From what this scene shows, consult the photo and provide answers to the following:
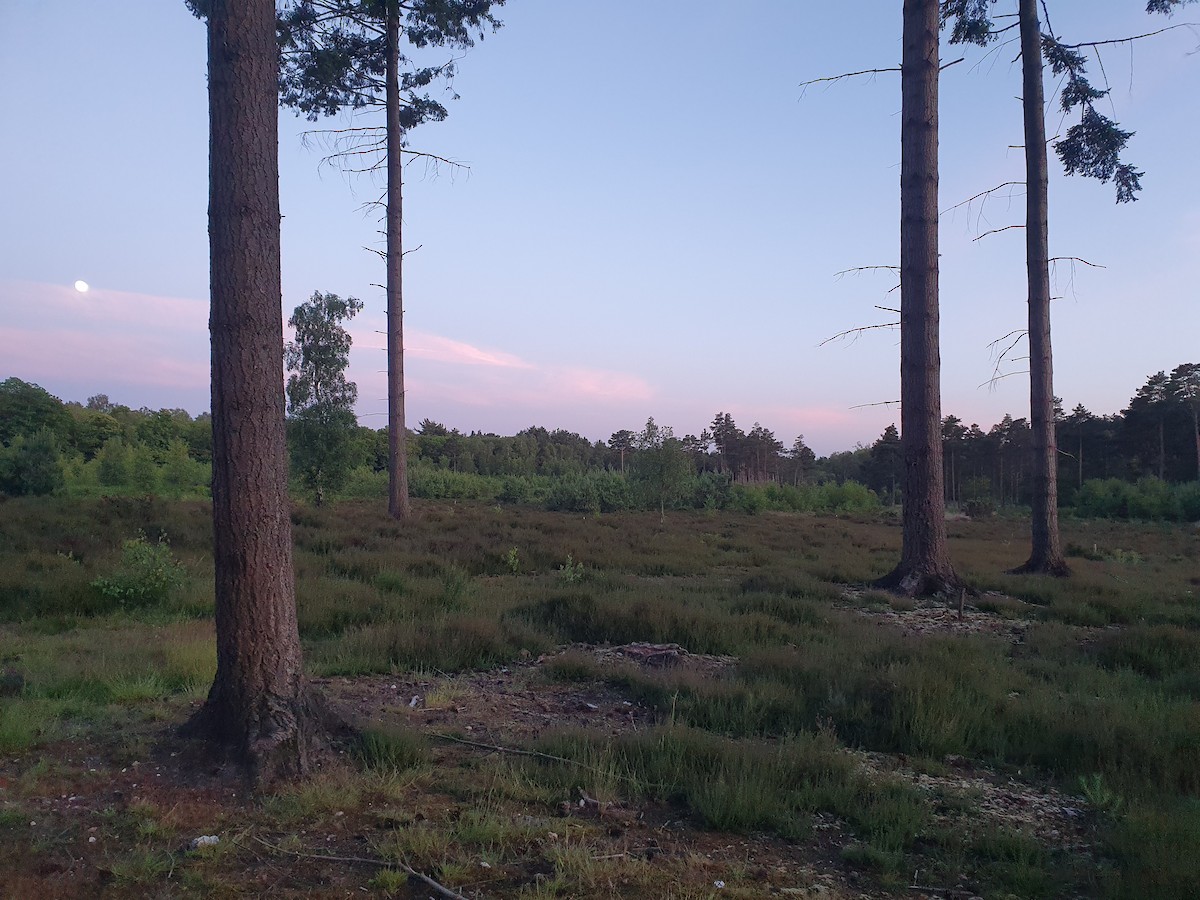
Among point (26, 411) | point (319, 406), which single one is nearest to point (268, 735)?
point (319, 406)

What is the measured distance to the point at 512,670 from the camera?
6.56 m

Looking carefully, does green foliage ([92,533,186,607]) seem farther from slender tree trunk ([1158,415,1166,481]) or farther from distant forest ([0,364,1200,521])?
slender tree trunk ([1158,415,1166,481])

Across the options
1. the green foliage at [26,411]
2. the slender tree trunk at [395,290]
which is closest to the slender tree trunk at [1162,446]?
the slender tree trunk at [395,290]

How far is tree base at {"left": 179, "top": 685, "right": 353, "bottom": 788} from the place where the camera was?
3.81m

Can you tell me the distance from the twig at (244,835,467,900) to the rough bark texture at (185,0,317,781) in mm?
869

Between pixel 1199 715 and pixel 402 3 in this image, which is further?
pixel 402 3

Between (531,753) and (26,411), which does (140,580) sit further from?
(26,411)

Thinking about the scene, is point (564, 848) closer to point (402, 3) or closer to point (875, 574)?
point (875, 574)

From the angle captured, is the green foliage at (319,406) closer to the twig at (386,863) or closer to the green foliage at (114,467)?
the green foliage at (114,467)

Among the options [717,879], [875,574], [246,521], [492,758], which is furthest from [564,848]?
[875,574]

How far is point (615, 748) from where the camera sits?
425 cm

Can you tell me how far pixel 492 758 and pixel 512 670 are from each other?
92.3 inches

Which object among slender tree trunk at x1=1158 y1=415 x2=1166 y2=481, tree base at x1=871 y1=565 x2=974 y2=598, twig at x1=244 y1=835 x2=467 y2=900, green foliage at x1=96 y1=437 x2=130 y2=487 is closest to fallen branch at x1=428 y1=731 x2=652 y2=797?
twig at x1=244 y1=835 x2=467 y2=900

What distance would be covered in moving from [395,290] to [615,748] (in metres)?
15.5
